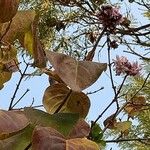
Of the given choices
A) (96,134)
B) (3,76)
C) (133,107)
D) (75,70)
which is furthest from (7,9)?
(133,107)

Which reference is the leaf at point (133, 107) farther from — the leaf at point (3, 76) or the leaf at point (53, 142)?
the leaf at point (53, 142)

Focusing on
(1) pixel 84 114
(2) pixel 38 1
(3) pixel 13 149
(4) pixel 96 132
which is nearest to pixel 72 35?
(2) pixel 38 1

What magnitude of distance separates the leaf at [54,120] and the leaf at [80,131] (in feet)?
0.05

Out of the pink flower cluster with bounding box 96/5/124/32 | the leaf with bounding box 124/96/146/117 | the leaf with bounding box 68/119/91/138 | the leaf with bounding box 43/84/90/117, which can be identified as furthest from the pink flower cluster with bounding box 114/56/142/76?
the leaf with bounding box 68/119/91/138

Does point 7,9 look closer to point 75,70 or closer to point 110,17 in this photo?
point 75,70

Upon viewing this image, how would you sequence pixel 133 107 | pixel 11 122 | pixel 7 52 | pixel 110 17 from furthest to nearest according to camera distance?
pixel 133 107
pixel 110 17
pixel 7 52
pixel 11 122

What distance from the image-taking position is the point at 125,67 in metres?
0.86

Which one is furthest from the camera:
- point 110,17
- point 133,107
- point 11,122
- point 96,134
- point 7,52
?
point 133,107

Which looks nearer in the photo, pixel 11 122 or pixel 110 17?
pixel 11 122

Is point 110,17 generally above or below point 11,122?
above

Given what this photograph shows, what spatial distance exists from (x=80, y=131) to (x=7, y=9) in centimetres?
13

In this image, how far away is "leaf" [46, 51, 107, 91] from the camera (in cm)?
40

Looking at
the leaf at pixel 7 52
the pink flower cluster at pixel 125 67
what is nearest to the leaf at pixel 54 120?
the leaf at pixel 7 52

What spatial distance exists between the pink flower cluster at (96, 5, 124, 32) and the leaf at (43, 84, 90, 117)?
0.41 ft
